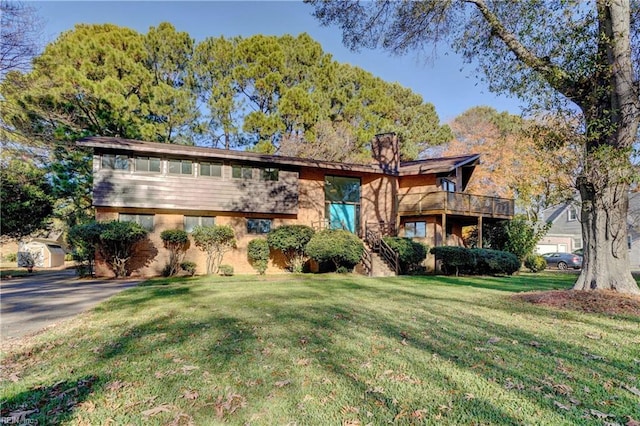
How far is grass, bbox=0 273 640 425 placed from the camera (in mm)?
2654

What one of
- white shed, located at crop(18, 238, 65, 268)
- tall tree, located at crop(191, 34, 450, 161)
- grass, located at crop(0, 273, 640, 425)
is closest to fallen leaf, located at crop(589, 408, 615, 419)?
grass, located at crop(0, 273, 640, 425)

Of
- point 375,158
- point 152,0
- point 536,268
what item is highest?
point 152,0

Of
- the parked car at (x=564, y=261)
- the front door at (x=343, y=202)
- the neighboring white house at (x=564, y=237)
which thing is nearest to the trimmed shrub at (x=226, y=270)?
the front door at (x=343, y=202)

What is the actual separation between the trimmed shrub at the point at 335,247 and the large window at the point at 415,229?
17.5ft

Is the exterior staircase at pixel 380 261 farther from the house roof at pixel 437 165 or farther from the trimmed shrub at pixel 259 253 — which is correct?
the house roof at pixel 437 165

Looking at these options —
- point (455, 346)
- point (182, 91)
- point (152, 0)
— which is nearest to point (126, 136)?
point (182, 91)

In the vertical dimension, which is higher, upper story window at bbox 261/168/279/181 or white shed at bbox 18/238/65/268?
upper story window at bbox 261/168/279/181

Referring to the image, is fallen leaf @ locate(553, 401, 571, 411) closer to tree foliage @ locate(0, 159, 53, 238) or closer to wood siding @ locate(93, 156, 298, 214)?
wood siding @ locate(93, 156, 298, 214)

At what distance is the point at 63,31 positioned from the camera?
61.7 ft

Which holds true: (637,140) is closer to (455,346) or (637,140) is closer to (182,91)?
(455,346)

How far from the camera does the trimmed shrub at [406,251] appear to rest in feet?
48.6

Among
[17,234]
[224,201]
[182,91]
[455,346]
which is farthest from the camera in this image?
[182,91]

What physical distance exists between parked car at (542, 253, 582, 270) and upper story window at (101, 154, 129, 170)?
86.8 ft

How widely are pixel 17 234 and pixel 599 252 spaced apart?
23.0m
